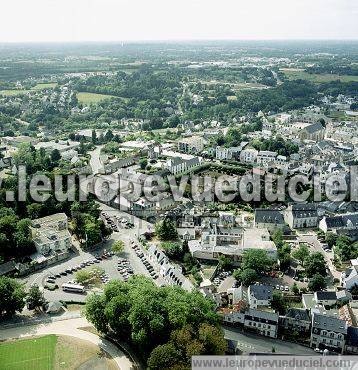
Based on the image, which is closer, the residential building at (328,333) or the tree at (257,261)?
the residential building at (328,333)

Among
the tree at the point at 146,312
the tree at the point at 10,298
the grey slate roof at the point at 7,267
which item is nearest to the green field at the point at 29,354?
the tree at the point at 10,298

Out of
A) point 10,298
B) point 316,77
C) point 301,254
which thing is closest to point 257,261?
point 301,254

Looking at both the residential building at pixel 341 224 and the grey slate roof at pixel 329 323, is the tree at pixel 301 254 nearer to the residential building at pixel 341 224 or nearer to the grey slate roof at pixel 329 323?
the residential building at pixel 341 224

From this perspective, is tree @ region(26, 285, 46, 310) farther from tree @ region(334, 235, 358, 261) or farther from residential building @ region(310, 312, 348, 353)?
tree @ region(334, 235, 358, 261)

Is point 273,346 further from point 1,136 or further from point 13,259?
point 1,136

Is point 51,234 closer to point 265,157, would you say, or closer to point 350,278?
point 350,278
